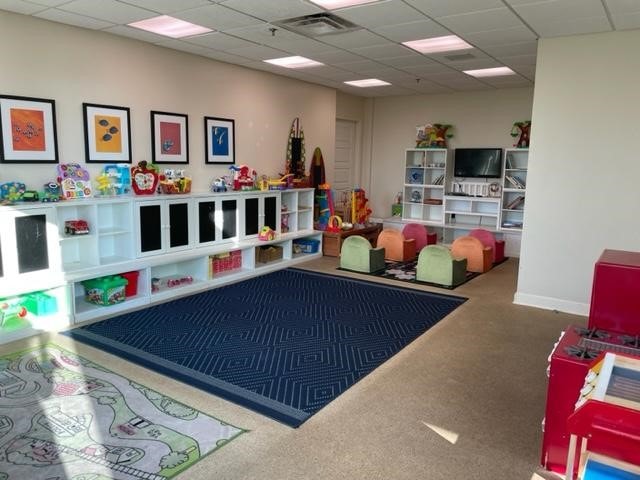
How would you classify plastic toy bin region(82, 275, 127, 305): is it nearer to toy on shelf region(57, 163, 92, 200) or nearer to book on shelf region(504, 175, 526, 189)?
toy on shelf region(57, 163, 92, 200)

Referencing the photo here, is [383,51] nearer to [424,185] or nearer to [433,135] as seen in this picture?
[433,135]

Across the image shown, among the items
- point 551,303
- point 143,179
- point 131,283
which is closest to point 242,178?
point 143,179

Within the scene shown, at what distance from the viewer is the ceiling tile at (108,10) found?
13.7ft

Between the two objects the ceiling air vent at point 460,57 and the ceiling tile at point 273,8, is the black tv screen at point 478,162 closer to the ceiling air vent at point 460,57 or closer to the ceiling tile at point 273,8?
the ceiling air vent at point 460,57

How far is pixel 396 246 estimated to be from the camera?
7742 millimetres

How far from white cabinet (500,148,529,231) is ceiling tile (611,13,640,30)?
3740mm

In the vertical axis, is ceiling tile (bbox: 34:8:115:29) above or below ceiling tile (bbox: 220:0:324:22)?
below

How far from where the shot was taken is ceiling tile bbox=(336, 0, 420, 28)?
4125mm

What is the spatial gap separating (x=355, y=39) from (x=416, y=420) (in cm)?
391

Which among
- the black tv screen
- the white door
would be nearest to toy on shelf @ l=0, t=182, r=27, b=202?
the white door

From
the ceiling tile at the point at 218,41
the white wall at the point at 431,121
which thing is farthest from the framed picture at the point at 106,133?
the white wall at the point at 431,121

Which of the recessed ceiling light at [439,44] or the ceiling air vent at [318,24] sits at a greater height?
the recessed ceiling light at [439,44]

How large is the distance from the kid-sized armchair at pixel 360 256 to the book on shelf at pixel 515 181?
9.56ft

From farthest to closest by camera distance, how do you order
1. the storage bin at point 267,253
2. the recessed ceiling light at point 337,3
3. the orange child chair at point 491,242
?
the orange child chair at point 491,242
the storage bin at point 267,253
the recessed ceiling light at point 337,3
